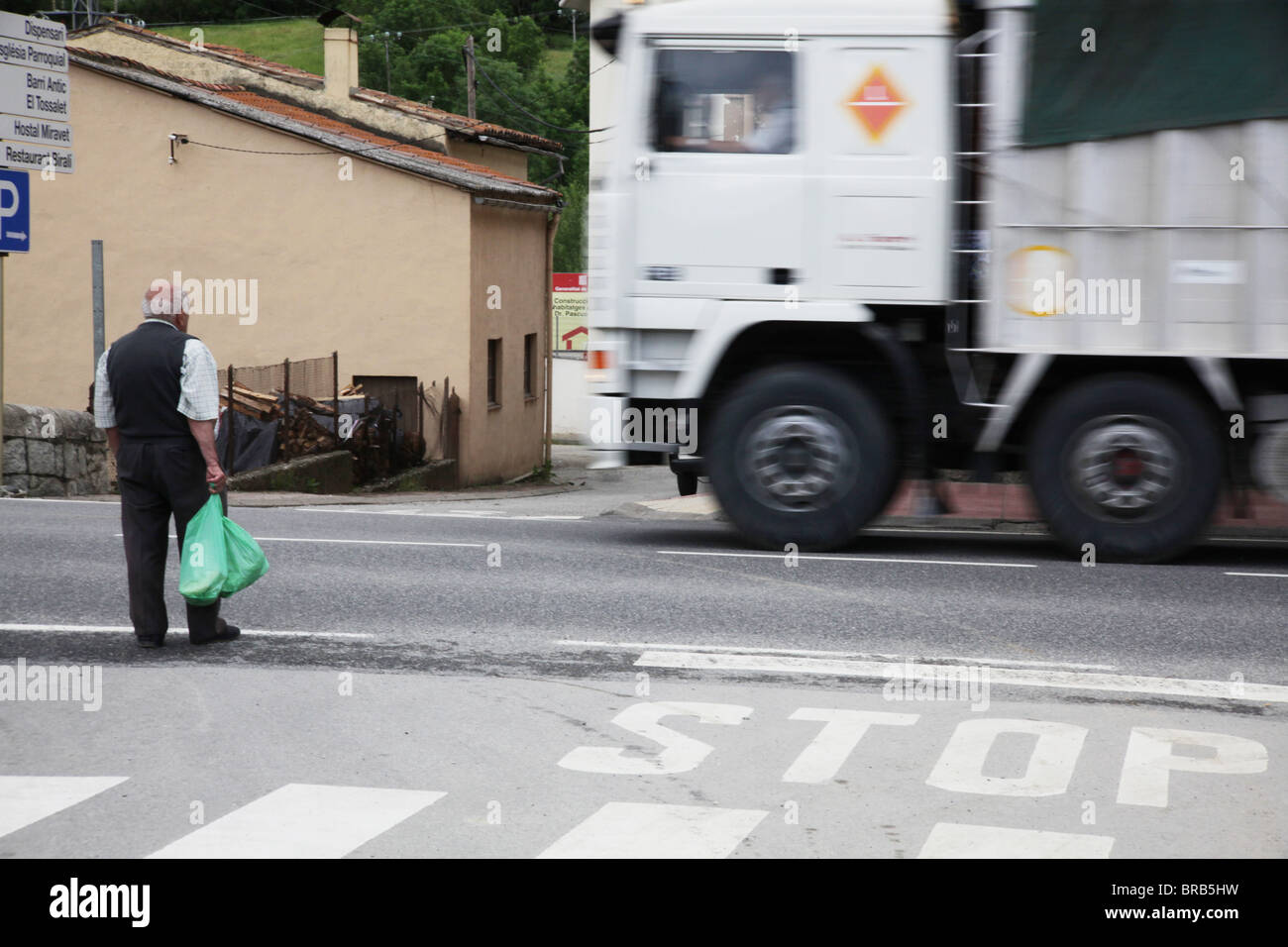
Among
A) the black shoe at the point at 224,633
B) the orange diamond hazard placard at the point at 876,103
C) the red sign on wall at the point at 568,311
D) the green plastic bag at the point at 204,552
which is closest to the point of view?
the green plastic bag at the point at 204,552

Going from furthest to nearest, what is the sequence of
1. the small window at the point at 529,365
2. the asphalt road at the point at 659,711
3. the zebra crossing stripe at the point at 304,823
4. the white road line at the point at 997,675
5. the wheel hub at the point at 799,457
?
the small window at the point at 529,365 < the wheel hub at the point at 799,457 < the white road line at the point at 997,675 < the asphalt road at the point at 659,711 < the zebra crossing stripe at the point at 304,823

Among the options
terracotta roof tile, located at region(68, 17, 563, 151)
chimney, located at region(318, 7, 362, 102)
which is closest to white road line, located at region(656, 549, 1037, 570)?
terracotta roof tile, located at region(68, 17, 563, 151)

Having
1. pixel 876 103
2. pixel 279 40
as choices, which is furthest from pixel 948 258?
pixel 279 40

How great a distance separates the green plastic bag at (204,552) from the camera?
7.04 metres

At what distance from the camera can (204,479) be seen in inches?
283

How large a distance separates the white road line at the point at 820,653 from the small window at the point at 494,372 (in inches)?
810

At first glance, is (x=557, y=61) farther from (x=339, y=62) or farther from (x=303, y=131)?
(x=303, y=131)

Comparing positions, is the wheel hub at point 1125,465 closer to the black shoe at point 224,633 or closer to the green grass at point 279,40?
the black shoe at point 224,633

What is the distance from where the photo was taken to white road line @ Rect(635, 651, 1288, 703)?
22.4 ft

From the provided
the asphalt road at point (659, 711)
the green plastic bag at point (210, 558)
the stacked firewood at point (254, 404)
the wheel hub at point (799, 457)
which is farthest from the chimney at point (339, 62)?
the green plastic bag at point (210, 558)

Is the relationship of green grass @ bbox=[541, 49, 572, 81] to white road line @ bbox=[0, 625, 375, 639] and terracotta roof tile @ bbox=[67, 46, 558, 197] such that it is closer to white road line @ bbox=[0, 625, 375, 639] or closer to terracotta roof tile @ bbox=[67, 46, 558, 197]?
terracotta roof tile @ bbox=[67, 46, 558, 197]

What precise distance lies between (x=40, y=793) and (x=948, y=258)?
6791 millimetres

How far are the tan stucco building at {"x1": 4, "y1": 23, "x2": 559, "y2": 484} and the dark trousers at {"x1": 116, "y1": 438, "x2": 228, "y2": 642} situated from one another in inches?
735

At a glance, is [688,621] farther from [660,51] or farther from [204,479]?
[660,51]
